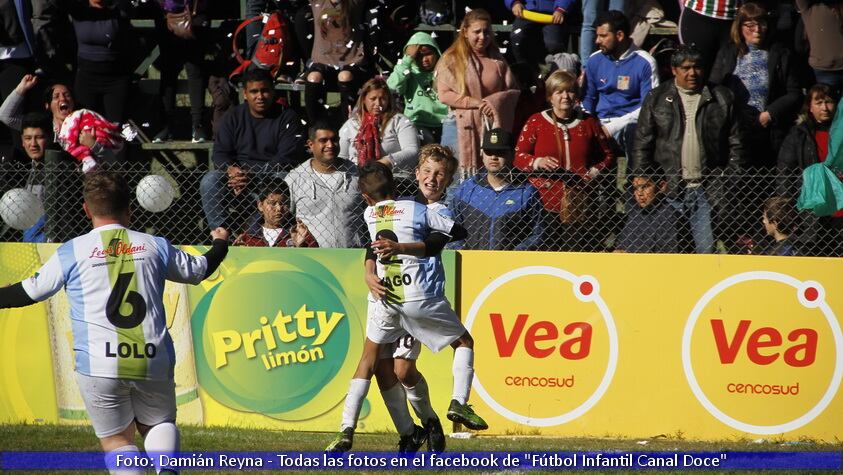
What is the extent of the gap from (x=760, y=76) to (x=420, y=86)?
10.3 ft

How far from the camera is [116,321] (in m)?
6.14

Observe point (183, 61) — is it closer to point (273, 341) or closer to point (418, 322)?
point (273, 341)

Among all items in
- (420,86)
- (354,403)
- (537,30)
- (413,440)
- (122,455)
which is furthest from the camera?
(537,30)

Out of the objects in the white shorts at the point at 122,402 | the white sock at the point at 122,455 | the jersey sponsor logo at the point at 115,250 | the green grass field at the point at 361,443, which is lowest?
the green grass field at the point at 361,443

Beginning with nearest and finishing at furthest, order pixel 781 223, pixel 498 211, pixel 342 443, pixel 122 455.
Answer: pixel 122 455 < pixel 342 443 < pixel 781 223 < pixel 498 211

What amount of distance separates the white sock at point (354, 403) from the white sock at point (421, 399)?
36 centimetres

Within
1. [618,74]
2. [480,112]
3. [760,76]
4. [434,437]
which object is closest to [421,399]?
[434,437]

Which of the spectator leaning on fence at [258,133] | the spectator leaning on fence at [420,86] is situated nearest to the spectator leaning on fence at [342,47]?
the spectator leaning on fence at [420,86]

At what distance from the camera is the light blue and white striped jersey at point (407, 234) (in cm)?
776

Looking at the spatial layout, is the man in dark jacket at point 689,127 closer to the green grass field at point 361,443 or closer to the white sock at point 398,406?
the green grass field at point 361,443

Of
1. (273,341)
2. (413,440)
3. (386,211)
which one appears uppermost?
(386,211)

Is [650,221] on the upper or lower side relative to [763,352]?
upper

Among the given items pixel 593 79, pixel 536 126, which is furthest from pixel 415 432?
pixel 593 79

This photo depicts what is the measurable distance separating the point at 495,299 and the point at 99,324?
411 centimetres
